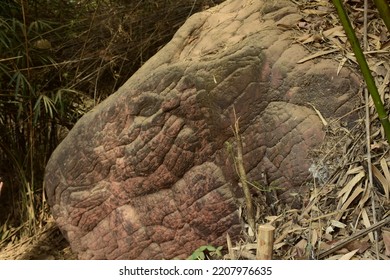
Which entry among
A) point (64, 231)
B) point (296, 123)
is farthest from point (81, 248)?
point (296, 123)

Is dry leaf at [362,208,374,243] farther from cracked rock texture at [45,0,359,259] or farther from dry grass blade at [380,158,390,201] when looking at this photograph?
cracked rock texture at [45,0,359,259]

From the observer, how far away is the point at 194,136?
96.0 inches

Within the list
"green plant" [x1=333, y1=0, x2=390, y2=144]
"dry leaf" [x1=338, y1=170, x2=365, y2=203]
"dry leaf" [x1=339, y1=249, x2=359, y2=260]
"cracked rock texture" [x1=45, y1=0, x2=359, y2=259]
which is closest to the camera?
"green plant" [x1=333, y1=0, x2=390, y2=144]

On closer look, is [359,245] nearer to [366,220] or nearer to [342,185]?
[366,220]

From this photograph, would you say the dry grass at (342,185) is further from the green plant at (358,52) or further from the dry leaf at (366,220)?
the green plant at (358,52)

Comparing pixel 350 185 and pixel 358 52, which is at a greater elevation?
pixel 358 52

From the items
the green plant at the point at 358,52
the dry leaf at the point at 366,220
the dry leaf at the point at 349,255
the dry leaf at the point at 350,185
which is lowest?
the dry leaf at the point at 349,255

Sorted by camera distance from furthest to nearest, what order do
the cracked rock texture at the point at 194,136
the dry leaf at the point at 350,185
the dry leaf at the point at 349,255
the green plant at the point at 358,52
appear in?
the cracked rock texture at the point at 194,136 < the dry leaf at the point at 350,185 < the dry leaf at the point at 349,255 < the green plant at the point at 358,52

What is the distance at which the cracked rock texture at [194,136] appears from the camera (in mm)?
2229

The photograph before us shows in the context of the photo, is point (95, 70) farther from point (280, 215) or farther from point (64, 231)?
point (280, 215)

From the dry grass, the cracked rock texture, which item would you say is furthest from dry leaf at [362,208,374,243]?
the cracked rock texture

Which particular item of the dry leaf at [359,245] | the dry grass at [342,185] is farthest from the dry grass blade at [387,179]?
the dry leaf at [359,245]

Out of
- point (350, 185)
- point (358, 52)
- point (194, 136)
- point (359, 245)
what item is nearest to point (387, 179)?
point (350, 185)

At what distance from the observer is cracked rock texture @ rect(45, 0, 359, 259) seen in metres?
2.23
